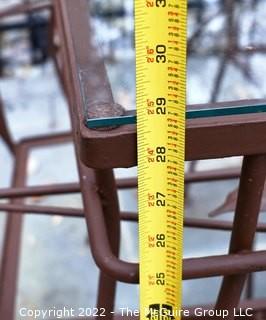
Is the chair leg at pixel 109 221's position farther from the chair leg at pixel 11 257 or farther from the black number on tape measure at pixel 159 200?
the chair leg at pixel 11 257

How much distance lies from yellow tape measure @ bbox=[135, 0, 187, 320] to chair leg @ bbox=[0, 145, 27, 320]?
0.66m

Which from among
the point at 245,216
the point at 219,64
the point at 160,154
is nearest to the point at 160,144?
the point at 160,154

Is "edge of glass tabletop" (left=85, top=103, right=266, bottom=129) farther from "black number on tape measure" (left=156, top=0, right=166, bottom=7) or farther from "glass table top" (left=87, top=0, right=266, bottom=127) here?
"black number on tape measure" (left=156, top=0, right=166, bottom=7)

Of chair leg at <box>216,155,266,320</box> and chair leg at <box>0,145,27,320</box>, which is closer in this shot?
chair leg at <box>216,155,266,320</box>

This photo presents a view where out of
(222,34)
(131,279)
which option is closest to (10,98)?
(222,34)

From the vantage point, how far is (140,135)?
0.63 metres

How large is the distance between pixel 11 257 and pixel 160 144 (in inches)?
35.3

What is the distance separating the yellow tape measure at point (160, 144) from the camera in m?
0.63

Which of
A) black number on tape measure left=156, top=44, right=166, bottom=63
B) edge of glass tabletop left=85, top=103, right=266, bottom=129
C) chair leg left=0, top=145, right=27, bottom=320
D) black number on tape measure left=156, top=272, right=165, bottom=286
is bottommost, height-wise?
black number on tape measure left=156, top=272, right=165, bottom=286

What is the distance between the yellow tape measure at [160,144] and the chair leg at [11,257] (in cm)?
66

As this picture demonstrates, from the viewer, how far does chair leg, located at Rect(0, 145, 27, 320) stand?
51.3 inches

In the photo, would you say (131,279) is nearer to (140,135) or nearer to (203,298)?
(140,135)

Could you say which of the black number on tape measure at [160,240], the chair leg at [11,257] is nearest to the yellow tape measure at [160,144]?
the black number on tape measure at [160,240]

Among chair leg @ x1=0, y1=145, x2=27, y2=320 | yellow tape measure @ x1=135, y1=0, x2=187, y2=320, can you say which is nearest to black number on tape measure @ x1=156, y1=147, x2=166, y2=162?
yellow tape measure @ x1=135, y1=0, x2=187, y2=320
